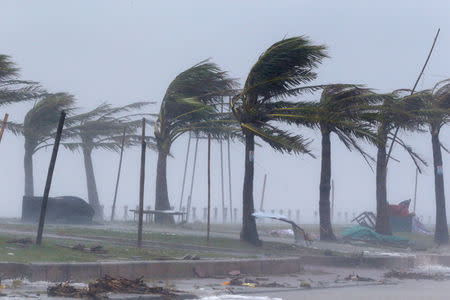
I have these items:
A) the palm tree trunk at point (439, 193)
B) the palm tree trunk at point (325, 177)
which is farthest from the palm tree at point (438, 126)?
the palm tree trunk at point (325, 177)

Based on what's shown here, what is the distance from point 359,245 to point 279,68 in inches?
370

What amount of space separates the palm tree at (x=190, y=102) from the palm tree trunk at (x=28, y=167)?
8.51 meters

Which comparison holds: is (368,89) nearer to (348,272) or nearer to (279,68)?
(279,68)

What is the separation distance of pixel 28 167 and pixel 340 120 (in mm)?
20344

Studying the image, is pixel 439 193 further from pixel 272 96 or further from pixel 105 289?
pixel 105 289

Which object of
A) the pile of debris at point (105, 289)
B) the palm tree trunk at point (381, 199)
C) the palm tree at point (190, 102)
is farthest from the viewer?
the palm tree trunk at point (381, 199)

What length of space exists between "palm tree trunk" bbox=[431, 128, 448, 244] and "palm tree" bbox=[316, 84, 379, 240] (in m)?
7.42

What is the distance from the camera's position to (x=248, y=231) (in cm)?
2120

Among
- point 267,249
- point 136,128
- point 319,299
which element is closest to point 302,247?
point 267,249

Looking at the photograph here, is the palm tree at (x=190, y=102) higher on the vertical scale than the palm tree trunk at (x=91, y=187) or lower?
higher

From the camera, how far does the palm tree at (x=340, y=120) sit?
20547mm

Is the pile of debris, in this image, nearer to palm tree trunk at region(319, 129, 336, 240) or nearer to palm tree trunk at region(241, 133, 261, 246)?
palm tree trunk at region(241, 133, 261, 246)

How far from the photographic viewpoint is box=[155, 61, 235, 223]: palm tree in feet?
81.6

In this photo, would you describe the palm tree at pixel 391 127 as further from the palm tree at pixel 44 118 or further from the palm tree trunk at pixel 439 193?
the palm tree at pixel 44 118
